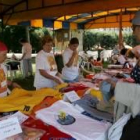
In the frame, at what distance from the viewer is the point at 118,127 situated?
96cm

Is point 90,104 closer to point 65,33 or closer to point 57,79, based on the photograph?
point 57,79

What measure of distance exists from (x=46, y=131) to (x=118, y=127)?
0.29m

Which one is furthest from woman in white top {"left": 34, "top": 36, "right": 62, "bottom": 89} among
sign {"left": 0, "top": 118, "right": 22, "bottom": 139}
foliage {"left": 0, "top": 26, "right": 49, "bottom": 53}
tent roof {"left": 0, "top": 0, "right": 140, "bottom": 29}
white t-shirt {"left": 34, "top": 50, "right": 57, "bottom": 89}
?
foliage {"left": 0, "top": 26, "right": 49, "bottom": 53}

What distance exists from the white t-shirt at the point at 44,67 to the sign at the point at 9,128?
145cm

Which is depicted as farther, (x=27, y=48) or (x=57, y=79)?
(x=27, y=48)

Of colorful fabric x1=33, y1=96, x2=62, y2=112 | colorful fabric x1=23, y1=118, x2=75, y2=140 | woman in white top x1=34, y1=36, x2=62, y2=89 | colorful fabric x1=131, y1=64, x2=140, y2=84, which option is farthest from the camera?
woman in white top x1=34, y1=36, x2=62, y2=89

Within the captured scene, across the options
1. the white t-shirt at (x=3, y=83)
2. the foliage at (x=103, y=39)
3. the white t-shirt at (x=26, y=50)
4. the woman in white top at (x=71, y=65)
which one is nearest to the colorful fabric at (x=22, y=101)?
the white t-shirt at (x=3, y=83)

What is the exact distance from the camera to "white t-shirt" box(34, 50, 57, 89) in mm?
2395

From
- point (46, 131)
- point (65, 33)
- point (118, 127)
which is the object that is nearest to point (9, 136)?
point (46, 131)

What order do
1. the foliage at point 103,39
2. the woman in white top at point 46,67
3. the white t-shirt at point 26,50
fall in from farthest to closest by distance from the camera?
the foliage at point 103,39
the white t-shirt at point 26,50
the woman in white top at point 46,67

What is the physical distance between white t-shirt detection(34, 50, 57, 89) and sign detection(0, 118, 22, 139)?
1.45 m

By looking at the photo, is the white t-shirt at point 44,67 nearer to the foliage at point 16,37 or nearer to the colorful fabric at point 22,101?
the colorful fabric at point 22,101

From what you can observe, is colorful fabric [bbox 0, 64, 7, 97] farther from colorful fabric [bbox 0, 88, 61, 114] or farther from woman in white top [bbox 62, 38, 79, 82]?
woman in white top [bbox 62, 38, 79, 82]

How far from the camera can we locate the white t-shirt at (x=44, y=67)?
7.86ft
